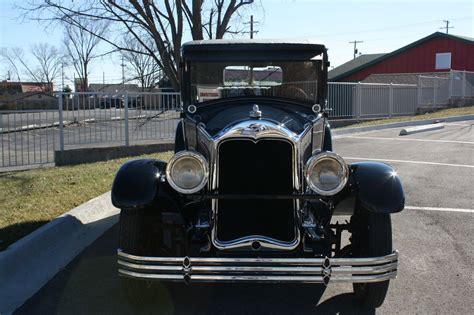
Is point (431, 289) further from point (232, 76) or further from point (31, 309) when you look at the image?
point (31, 309)

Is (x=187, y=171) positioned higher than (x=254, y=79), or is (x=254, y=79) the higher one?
(x=254, y=79)

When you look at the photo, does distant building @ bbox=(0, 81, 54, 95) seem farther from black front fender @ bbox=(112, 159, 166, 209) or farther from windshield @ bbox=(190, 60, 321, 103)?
black front fender @ bbox=(112, 159, 166, 209)

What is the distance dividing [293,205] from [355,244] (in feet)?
2.09

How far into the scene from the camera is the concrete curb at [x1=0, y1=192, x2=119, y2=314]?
4051 mm

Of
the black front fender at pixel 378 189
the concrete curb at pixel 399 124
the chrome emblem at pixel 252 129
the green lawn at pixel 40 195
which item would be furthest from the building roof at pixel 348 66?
the chrome emblem at pixel 252 129

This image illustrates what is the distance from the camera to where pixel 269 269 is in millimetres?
3219

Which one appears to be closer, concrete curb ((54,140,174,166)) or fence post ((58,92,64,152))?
fence post ((58,92,64,152))

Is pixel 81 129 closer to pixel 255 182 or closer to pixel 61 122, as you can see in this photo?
pixel 61 122

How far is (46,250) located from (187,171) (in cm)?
215

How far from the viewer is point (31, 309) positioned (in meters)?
3.75

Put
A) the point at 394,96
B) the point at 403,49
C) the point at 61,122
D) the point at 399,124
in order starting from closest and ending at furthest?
1. the point at 61,122
2. the point at 399,124
3. the point at 394,96
4. the point at 403,49

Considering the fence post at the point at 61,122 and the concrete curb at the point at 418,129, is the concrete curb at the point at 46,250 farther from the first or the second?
the concrete curb at the point at 418,129

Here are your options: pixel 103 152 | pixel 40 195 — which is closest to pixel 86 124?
pixel 103 152

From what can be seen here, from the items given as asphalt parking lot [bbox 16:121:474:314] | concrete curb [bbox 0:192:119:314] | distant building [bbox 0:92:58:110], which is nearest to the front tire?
asphalt parking lot [bbox 16:121:474:314]
